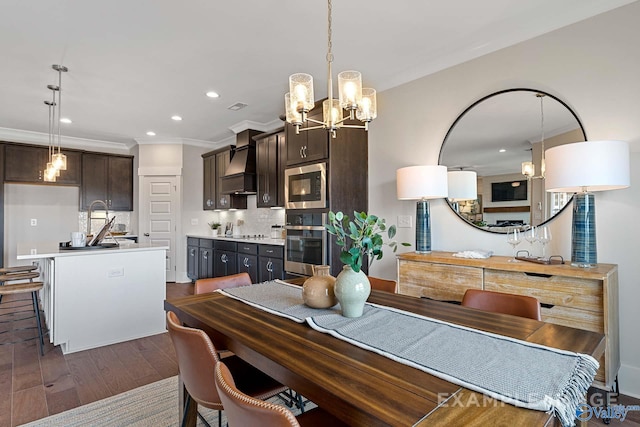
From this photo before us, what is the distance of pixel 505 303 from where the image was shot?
1.65 metres

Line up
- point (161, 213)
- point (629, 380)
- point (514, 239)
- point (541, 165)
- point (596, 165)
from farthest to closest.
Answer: point (161, 213) < point (541, 165) < point (514, 239) < point (629, 380) < point (596, 165)

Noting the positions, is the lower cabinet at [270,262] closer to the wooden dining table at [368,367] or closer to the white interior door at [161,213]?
the wooden dining table at [368,367]

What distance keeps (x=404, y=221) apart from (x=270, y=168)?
221 cm

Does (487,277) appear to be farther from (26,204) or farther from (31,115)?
(26,204)

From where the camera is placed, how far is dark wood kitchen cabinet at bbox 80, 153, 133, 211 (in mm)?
5949

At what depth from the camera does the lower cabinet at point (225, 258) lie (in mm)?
4902

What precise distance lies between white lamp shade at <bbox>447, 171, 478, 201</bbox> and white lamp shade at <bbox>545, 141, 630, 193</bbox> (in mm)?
971

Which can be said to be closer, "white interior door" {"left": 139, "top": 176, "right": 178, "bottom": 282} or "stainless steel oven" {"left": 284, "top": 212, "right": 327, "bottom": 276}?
"stainless steel oven" {"left": 284, "top": 212, "right": 327, "bottom": 276}

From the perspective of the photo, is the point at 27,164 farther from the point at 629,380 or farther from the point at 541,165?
the point at 629,380

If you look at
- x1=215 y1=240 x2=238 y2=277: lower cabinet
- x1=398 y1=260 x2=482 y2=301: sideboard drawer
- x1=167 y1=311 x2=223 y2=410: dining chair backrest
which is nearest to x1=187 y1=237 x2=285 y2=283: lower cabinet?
x1=215 y1=240 x2=238 y2=277: lower cabinet

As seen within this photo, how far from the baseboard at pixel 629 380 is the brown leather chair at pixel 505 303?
1250 millimetres

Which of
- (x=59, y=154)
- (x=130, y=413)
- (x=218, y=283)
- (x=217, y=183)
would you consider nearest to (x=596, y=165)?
(x=218, y=283)

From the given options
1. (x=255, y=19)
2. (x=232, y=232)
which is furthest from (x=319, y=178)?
(x=232, y=232)

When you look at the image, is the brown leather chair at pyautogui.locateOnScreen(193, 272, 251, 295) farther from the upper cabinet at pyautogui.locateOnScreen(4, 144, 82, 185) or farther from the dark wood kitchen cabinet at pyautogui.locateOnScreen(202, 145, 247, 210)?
the upper cabinet at pyautogui.locateOnScreen(4, 144, 82, 185)
